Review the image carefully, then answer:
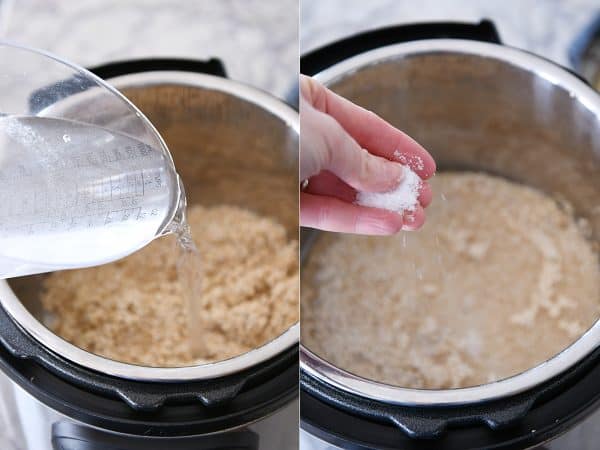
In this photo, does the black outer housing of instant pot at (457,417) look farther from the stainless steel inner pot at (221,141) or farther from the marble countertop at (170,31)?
the marble countertop at (170,31)

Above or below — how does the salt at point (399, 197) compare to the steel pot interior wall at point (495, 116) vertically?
below

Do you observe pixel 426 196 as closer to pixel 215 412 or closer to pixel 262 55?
pixel 215 412

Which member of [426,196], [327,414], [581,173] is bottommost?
[327,414]

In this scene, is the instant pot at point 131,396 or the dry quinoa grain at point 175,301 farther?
the dry quinoa grain at point 175,301

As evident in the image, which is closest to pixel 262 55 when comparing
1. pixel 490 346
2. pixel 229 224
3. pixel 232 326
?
pixel 229 224

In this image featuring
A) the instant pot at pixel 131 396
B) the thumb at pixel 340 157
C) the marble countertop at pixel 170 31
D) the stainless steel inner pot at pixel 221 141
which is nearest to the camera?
the thumb at pixel 340 157

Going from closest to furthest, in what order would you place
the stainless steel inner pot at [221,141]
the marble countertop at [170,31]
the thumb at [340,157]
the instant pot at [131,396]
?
the thumb at [340,157], the instant pot at [131,396], the stainless steel inner pot at [221,141], the marble countertop at [170,31]

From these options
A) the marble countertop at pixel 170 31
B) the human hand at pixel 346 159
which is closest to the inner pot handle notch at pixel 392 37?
the human hand at pixel 346 159

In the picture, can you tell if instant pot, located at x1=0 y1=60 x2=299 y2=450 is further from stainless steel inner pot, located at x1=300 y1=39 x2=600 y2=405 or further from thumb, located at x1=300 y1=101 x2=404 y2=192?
thumb, located at x1=300 y1=101 x2=404 y2=192
